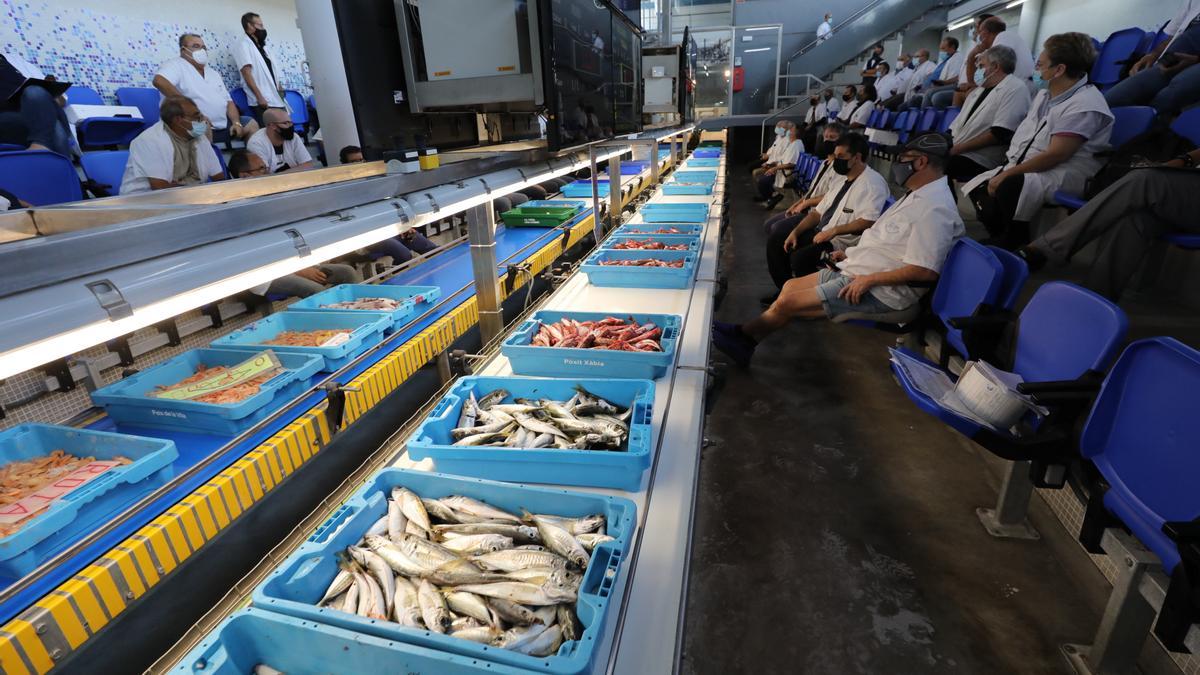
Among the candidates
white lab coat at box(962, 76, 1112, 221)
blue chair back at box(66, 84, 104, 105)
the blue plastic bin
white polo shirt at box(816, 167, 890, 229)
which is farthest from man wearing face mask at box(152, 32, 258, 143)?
white lab coat at box(962, 76, 1112, 221)

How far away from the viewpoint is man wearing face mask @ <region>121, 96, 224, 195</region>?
140 inches

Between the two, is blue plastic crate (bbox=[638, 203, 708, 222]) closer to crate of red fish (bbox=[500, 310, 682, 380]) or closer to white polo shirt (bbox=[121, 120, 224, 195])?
crate of red fish (bbox=[500, 310, 682, 380])

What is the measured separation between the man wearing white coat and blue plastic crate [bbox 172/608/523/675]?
4.58 metres

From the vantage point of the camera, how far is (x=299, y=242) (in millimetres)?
1183

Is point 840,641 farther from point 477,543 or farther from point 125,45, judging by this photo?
point 125,45

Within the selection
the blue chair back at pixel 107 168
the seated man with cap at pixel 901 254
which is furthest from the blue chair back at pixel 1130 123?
the blue chair back at pixel 107 168

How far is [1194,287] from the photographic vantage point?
3.61 m

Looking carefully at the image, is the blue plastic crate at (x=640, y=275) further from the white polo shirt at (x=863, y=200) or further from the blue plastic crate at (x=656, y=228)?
the white polo shirt at (x=863, y=200)

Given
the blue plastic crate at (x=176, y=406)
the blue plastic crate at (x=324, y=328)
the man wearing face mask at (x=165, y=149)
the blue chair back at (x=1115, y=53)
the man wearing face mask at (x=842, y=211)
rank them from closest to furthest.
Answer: the blue plastic crate at (x=176, y=406)
the blue plastic crate at (x=324, y=328)
the man wearing face mask at (x=165, y=149)
the man wearing face mask at (x=842, y=211)
the blue chair back at (x=1115, y=53)

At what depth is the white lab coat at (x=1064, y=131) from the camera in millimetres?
3672

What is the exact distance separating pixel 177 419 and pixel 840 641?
263 centimetres

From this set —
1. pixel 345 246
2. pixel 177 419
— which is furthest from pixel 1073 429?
pixel 177 419

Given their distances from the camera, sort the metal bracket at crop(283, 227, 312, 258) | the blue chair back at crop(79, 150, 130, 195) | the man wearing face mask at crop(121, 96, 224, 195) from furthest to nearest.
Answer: the blue chair back at crop(79, 150, 130, 195) < the man wearing face mask at crop(121, 96, 224, 195) < the metal bracket at crop(283, 227, 312, 258)

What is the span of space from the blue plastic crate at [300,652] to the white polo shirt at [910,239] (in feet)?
10.5
